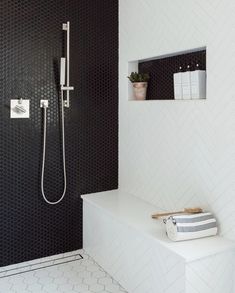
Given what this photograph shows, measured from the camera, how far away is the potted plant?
115 inches

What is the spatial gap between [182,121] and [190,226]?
73 centimetres

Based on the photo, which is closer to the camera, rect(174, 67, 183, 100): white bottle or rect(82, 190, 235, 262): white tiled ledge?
rect(82, 190, 235, 262): white tiled ledge

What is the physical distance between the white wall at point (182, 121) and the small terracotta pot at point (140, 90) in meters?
0.07

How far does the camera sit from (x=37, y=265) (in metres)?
2.83

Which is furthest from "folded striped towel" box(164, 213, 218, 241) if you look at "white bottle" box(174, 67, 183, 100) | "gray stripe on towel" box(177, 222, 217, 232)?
"white bottle" box(174, 67, 183, 100)

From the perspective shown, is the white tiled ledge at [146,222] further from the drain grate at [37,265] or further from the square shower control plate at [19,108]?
the square shower control plate at [19,108]

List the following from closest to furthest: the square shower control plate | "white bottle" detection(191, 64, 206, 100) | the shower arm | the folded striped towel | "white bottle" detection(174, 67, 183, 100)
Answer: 1. the folded striped towel
2. "white bottle" detection(191, 64, 206, 100)
3. "white bottle" detection(174, 67, 183, 100)
4. the square shower control plate
5. the shower arm

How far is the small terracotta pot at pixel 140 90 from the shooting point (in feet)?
9.56

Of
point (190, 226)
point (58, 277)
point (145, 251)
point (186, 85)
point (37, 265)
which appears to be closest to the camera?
point (190, 226)

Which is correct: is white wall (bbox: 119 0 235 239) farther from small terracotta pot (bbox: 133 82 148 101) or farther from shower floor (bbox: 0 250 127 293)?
shower floor (bbox: 0 250 127 293)

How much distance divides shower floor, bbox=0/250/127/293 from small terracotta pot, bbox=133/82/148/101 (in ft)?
4.57

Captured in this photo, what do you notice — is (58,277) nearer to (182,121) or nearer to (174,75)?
(182,121)

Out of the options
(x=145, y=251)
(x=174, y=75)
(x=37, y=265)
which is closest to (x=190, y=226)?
(x=145, y=251)

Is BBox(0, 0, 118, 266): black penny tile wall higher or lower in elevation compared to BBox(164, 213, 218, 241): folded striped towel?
higher
